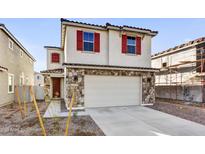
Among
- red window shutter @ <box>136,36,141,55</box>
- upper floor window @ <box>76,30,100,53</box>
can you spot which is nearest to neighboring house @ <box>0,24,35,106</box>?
upper floor window @ <box>76,30,100,53</box>

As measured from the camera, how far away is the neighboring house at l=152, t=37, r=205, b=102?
11014 millimetres

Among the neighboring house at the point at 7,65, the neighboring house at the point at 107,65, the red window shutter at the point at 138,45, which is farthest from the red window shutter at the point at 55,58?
the red window shutter at the point at 138,45

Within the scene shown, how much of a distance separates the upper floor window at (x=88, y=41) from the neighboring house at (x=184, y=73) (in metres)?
8.75

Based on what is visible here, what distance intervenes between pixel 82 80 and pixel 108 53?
312 cm

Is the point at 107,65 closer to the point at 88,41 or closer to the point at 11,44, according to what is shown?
the point at 88,41

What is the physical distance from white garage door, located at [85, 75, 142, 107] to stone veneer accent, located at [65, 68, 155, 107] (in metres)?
0.32

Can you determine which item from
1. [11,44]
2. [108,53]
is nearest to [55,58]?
[11,44]

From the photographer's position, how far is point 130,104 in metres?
9.71

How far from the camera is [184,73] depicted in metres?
12.5

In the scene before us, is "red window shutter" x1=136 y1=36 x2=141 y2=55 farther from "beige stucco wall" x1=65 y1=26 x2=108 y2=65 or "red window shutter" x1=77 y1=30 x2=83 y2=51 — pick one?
"red window shutter" x1=77 y1=30 x2=83 y2=51

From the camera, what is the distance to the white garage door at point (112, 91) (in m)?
8.83

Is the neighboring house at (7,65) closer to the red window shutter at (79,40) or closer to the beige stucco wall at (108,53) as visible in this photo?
the beige stucco wall at (108,53)
